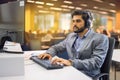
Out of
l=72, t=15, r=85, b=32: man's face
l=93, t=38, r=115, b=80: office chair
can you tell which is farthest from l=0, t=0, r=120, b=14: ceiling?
l=93, t=38, r=115, b=80: office chair

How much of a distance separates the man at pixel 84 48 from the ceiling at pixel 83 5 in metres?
2.55

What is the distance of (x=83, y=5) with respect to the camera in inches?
204

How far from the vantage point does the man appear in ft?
6.12

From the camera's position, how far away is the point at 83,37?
2.22 metres

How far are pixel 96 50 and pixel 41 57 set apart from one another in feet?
1.84

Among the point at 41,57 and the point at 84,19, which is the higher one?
the point at 84,19

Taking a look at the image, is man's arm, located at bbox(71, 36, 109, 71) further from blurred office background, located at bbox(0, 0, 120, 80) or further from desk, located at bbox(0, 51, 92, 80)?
blurred office background, located at bbox(0, 0, 120, 80)

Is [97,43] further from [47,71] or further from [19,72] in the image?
[19,72]

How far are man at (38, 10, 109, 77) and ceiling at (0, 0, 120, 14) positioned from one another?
2551 millimetres

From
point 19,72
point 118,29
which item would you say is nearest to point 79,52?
point 19,72

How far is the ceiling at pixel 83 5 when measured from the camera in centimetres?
483

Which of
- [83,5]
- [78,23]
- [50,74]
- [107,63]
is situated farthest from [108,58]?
[83,5]

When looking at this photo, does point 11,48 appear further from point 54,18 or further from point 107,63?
point 54,18

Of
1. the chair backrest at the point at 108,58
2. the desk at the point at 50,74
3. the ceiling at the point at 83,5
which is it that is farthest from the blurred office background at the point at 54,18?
the desk at the point at 50,74
